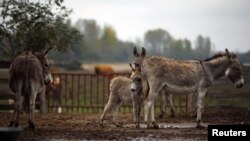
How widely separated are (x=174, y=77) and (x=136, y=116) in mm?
1457

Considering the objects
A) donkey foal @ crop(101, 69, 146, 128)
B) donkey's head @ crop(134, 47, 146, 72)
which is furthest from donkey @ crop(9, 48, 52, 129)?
donkey's head @ crop(134, 47, 146, 72)

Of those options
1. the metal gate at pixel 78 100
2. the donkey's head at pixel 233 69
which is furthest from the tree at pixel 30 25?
the donkey's head at pixel 233 69

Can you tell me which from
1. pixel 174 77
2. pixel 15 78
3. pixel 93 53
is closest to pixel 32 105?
pixel 15 78

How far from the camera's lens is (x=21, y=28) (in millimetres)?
18984

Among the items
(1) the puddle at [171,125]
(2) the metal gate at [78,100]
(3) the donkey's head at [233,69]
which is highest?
(3) the donkey's head at [233,69]

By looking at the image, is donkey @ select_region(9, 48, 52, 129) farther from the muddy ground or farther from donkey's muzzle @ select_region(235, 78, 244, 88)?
donkey's muzzle @ select_region(235, 78, 244, 88)

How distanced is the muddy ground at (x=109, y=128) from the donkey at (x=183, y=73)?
916 millimetres

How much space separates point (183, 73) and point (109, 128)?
2478mm

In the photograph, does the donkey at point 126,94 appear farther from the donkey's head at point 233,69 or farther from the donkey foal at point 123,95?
the donkey's head at point 233,69

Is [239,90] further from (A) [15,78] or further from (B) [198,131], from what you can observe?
(A) [15,78]

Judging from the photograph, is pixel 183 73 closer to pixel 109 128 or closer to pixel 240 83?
pixel 240 83

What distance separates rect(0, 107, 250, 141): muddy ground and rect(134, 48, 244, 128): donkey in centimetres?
92

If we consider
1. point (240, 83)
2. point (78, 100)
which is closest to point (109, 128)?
point (240, 83)

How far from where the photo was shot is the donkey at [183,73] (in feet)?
46.2
